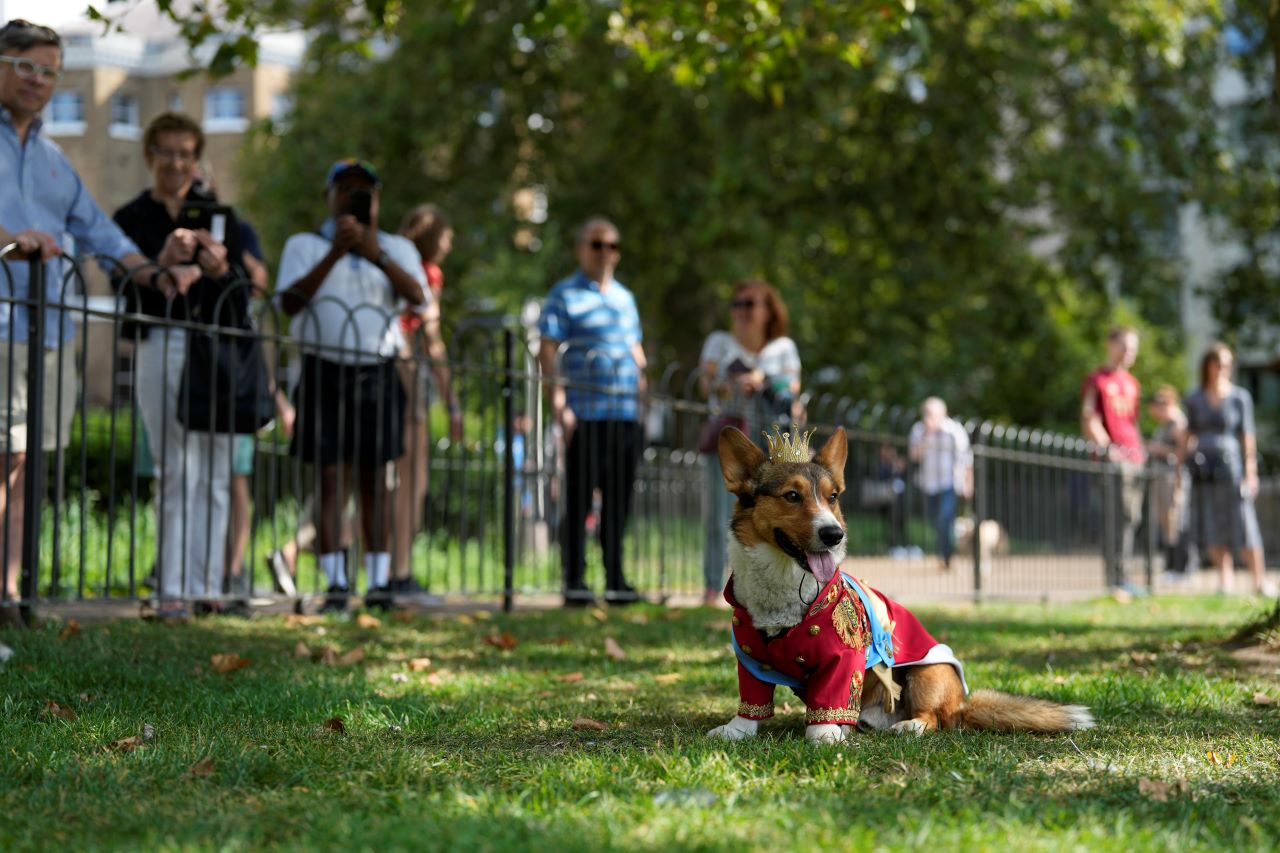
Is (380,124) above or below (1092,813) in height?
above

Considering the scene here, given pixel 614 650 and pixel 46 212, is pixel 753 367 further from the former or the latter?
pixel 46 212

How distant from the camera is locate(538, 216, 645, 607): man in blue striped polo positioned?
342 inches

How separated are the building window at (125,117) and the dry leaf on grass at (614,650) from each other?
83.8ft

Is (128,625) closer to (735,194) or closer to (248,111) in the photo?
(735,194)

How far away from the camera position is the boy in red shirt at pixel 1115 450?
12.5 meters

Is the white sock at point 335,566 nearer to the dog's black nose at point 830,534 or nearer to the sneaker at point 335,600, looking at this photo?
the sneaker at point 335,600

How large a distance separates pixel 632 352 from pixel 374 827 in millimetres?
6166

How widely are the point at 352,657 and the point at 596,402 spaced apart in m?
3.29

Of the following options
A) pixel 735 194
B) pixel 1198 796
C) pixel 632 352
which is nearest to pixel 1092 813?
pixel 1198 796

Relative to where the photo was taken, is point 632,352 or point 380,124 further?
point 380,124

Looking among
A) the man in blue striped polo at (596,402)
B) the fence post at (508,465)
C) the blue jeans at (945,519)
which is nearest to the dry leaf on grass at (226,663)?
the fence post at (508,465)

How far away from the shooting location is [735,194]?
18.2 meters

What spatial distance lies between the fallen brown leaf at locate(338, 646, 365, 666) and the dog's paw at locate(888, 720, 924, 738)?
243 centimetres

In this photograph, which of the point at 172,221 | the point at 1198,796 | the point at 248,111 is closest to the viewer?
the point at 1198,796
